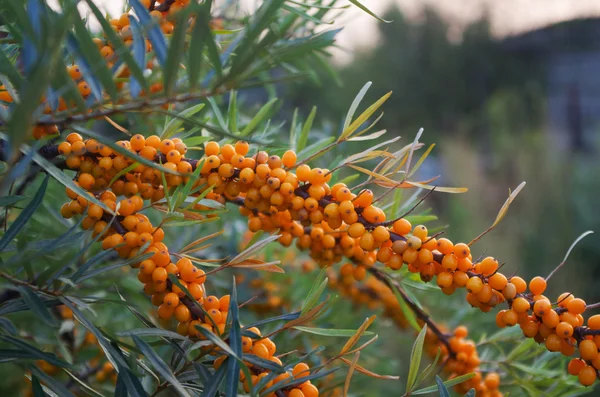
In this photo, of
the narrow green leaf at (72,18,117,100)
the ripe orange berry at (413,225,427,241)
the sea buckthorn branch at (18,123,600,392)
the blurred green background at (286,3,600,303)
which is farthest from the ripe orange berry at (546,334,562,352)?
the blurred green background at (286,3,600,303)

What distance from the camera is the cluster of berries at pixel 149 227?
0.32m

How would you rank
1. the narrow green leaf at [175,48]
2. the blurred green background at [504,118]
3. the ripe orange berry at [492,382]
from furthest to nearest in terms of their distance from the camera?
the blurred green background at [504,118] < the ripe orange berry at [492,382] < the narrow green leaf at [175,48]

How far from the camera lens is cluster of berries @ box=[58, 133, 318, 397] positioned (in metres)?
0.32

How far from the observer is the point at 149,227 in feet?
1.10

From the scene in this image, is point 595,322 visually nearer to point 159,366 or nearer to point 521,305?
point 521,305

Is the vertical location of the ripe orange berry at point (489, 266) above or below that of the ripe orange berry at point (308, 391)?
above

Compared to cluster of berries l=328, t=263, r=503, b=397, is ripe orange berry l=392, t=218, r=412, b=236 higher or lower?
higher

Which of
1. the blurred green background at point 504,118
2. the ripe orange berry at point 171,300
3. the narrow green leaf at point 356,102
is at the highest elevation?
the narrow green leaf at point 356,102

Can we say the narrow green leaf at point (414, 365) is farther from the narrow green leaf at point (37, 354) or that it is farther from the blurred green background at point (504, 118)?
the blurred green background at point (504, 118)

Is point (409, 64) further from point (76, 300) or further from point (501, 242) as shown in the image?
point (76, 300)

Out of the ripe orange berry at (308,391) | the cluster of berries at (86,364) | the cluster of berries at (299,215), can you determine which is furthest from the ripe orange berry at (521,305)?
the cluster of berries at (86,364)

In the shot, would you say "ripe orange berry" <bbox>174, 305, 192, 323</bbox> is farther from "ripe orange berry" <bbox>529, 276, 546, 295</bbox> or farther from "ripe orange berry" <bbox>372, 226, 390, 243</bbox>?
"ripe orange berry" <bbox>529, 276, 546, 295</bbox>

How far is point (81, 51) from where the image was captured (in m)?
0.25

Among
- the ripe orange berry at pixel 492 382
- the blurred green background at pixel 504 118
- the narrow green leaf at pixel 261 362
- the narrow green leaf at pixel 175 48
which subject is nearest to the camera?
the narrow green leaf at pixel 175 48
